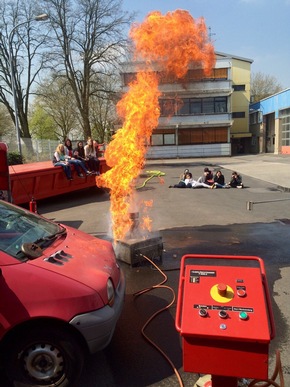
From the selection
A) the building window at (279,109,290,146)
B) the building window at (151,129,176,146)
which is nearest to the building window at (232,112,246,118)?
the building window at (279,109,290,146)

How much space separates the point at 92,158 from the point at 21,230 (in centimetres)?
1009

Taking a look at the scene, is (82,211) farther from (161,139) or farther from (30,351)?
(161,139)

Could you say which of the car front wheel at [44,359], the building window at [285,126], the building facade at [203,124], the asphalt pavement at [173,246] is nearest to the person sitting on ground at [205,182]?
the asphalt pavement at [173,246]

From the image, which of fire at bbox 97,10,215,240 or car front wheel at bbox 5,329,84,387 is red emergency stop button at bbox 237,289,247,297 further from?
fire at bbox 97,10,215,240

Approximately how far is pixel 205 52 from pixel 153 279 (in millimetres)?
5573

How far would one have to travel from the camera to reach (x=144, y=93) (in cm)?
738

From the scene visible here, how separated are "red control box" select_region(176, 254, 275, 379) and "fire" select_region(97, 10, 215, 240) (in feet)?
13.2

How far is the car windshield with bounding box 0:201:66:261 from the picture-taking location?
3045mm

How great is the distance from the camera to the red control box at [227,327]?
204cm

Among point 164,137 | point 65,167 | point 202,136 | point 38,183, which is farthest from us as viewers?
point 164,137

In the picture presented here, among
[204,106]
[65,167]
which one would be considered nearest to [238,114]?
[204,106]

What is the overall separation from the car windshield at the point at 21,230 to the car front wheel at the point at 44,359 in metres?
0.68

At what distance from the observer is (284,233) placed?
24.7 ft

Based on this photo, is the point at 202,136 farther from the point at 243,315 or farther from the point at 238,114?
the point at 243,315
